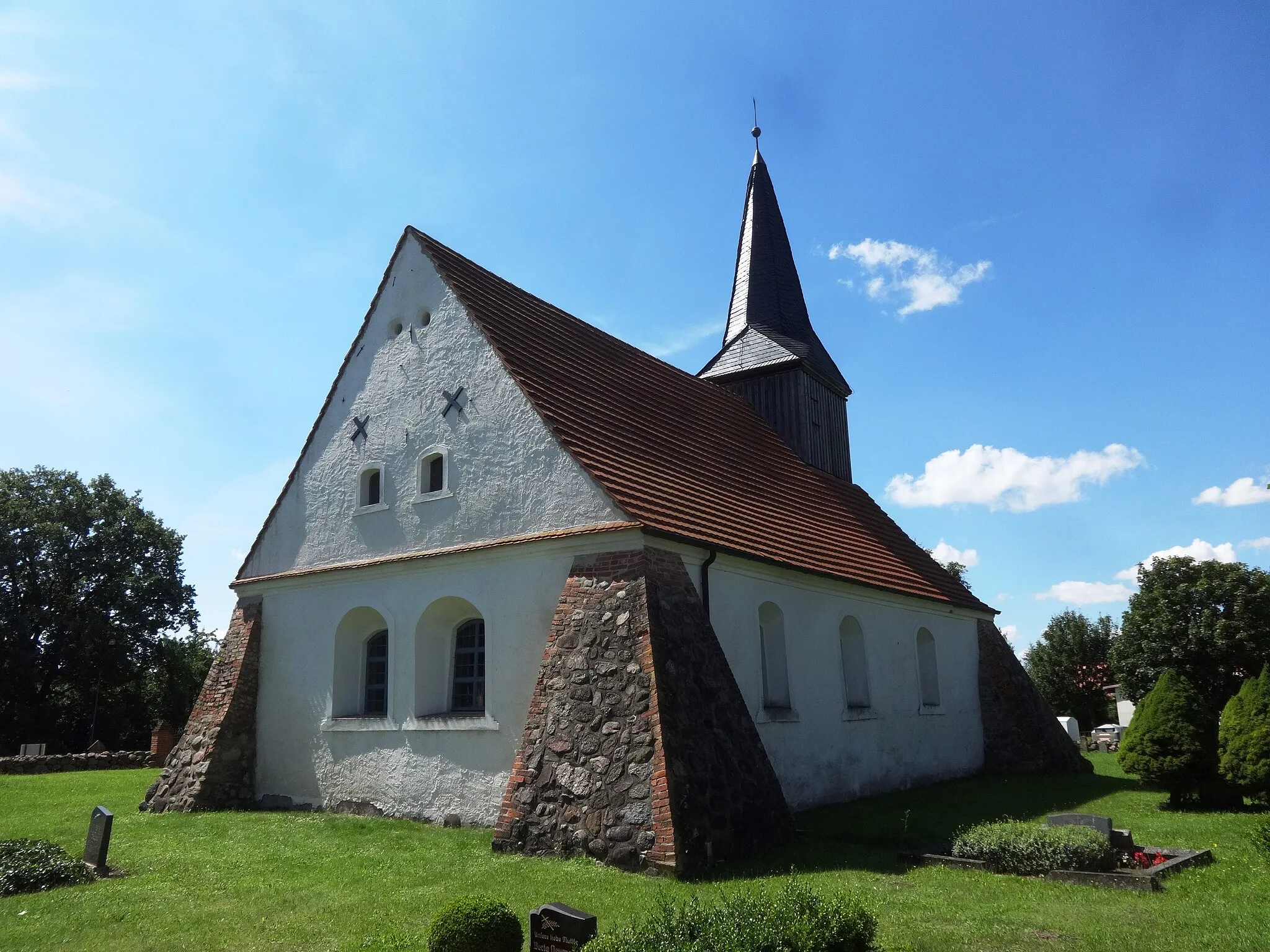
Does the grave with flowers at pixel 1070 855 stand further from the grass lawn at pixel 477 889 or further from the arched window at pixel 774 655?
the arched window at pixel 774 655

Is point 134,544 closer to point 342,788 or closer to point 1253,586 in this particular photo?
point 342,788

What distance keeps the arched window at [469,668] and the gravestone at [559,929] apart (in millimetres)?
6860

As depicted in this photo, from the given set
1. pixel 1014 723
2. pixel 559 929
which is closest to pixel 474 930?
pixel 559 929

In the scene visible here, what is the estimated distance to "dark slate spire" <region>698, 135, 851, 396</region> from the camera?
880 inches

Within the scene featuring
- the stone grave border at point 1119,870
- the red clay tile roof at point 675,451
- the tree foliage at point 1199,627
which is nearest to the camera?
the stone grave border at point 1119,870

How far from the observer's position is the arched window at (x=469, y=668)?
13.0 meters

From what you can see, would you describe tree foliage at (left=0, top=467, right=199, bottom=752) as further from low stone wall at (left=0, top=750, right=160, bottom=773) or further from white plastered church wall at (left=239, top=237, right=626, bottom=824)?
white plastered church wall at (left=239, top=237, right=626, bottom=824)

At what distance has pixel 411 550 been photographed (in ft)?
45.4

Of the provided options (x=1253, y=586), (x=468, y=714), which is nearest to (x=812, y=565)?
(x=468, y=714)

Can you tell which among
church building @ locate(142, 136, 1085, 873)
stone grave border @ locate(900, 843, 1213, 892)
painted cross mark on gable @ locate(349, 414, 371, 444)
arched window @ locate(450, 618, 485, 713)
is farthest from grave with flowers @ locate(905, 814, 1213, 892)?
painted cross mark on gable @ locate(349, 414, 371, 444)

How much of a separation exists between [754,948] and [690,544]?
6831 millimetres

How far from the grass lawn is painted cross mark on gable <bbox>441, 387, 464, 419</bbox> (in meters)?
5.99

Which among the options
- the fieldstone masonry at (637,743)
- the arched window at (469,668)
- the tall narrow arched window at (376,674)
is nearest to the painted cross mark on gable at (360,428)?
the tall narrow arched window at (376,674)

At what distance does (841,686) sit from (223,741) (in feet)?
33.6
